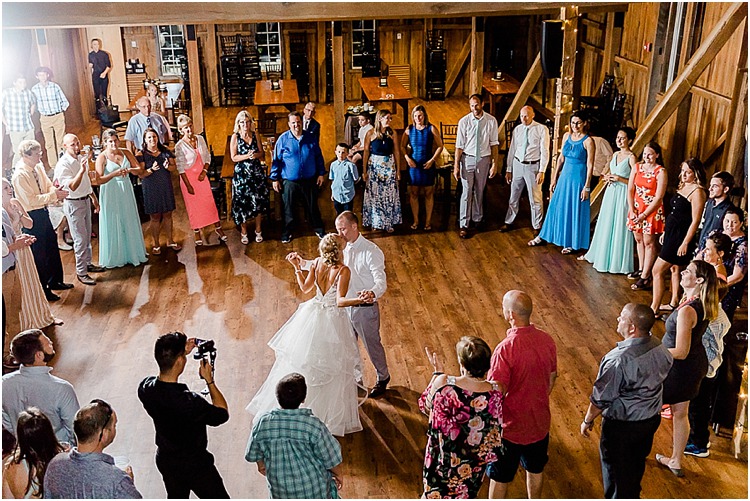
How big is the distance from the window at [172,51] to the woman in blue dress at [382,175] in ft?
25.9

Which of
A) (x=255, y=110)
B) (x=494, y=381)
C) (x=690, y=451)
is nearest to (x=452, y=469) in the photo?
(x=494, y=381)

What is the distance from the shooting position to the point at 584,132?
7152mm

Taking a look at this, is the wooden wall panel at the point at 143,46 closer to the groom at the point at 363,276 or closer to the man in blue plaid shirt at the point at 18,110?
the man in blue plaid shirt at the point at 18,110

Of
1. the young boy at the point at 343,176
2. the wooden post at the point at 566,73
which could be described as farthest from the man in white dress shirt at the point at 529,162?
the young boy at the point at 343,176

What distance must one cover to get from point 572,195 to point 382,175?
1826 mm

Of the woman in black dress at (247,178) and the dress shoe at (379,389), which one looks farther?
the woman in black dress at (247,178)

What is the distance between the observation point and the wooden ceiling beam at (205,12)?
18.9ft

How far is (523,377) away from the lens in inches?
148

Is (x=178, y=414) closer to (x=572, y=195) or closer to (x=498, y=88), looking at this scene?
(x=572, y=195)

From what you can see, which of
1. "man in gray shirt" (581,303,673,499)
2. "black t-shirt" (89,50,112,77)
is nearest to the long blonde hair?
"man in gray shirt" (581,303,673,499)

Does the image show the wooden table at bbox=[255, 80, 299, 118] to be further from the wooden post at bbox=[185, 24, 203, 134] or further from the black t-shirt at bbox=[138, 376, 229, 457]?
the black t-shirt at bbox=[138, 376, 229, 457]

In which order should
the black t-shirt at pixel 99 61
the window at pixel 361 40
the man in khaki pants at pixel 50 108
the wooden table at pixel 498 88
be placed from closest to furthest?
the man in khaki pants at pixel 50 108
the wooden table at pixel 498 88
the black t-shirt at pixel 99 61
the window at pixel 361 40

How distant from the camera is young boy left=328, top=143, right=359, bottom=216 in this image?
295 inches

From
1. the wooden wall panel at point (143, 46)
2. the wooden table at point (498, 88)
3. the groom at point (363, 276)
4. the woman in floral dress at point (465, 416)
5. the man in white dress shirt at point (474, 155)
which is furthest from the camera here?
the wooden wall panel at point (143, 46)
